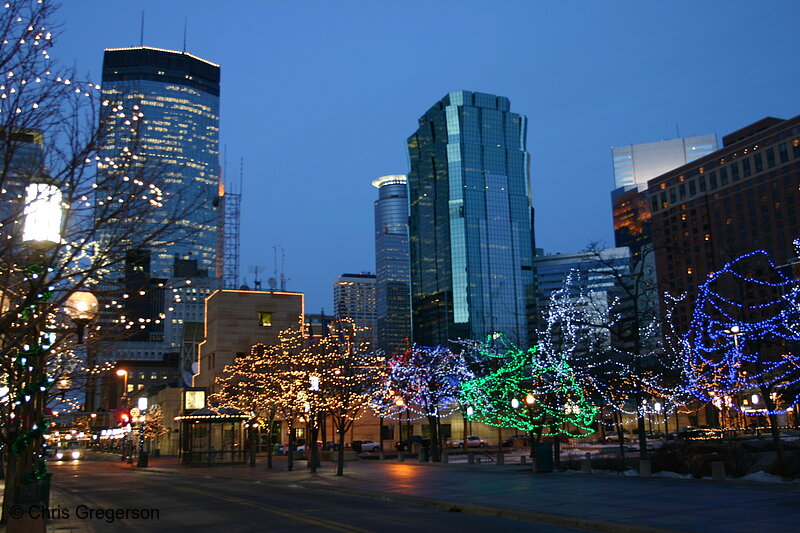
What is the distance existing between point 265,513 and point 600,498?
957cm

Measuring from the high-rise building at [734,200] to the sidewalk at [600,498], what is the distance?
134529mm

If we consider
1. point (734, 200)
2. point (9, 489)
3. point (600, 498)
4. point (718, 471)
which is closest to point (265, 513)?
point (9, 489)

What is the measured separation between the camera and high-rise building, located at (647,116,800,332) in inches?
6275

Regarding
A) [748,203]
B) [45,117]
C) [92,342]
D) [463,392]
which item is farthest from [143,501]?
[748,203]

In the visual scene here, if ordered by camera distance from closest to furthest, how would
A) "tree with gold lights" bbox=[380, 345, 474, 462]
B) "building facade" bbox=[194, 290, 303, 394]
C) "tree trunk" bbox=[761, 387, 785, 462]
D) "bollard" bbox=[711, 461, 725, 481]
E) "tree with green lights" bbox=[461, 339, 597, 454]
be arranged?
"bollard" bbox=[711, 461, 725, 481], "tree trunk" bbox=[761, 387, 785, 462], "tree with green lights" bbox=[461, 339, 597, 454], "tree with gold lights" bbox=[380, 345, 474, 462], "building facade" bbox=[194, 290, 303, 394]

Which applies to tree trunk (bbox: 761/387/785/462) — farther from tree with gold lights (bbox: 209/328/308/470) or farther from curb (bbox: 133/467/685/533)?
tree with gold lights (bbox: 209/328/308/470)

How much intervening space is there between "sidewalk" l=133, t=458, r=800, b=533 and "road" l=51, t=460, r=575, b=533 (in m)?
0.87

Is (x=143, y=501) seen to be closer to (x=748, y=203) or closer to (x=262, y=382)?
(x=262, y=382)

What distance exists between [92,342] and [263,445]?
210 feet

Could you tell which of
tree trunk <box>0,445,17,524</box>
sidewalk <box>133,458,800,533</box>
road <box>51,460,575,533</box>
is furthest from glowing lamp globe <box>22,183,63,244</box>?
sidewalk <box>133,458,800,533</box>

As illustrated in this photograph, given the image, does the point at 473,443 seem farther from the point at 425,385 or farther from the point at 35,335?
the point at 35,335

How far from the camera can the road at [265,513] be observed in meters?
16.9

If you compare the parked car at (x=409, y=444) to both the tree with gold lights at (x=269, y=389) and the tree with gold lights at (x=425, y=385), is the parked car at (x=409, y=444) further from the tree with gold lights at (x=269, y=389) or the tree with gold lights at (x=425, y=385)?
the tree with gold lights at (x=269, y=389)

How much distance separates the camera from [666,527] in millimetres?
14703
